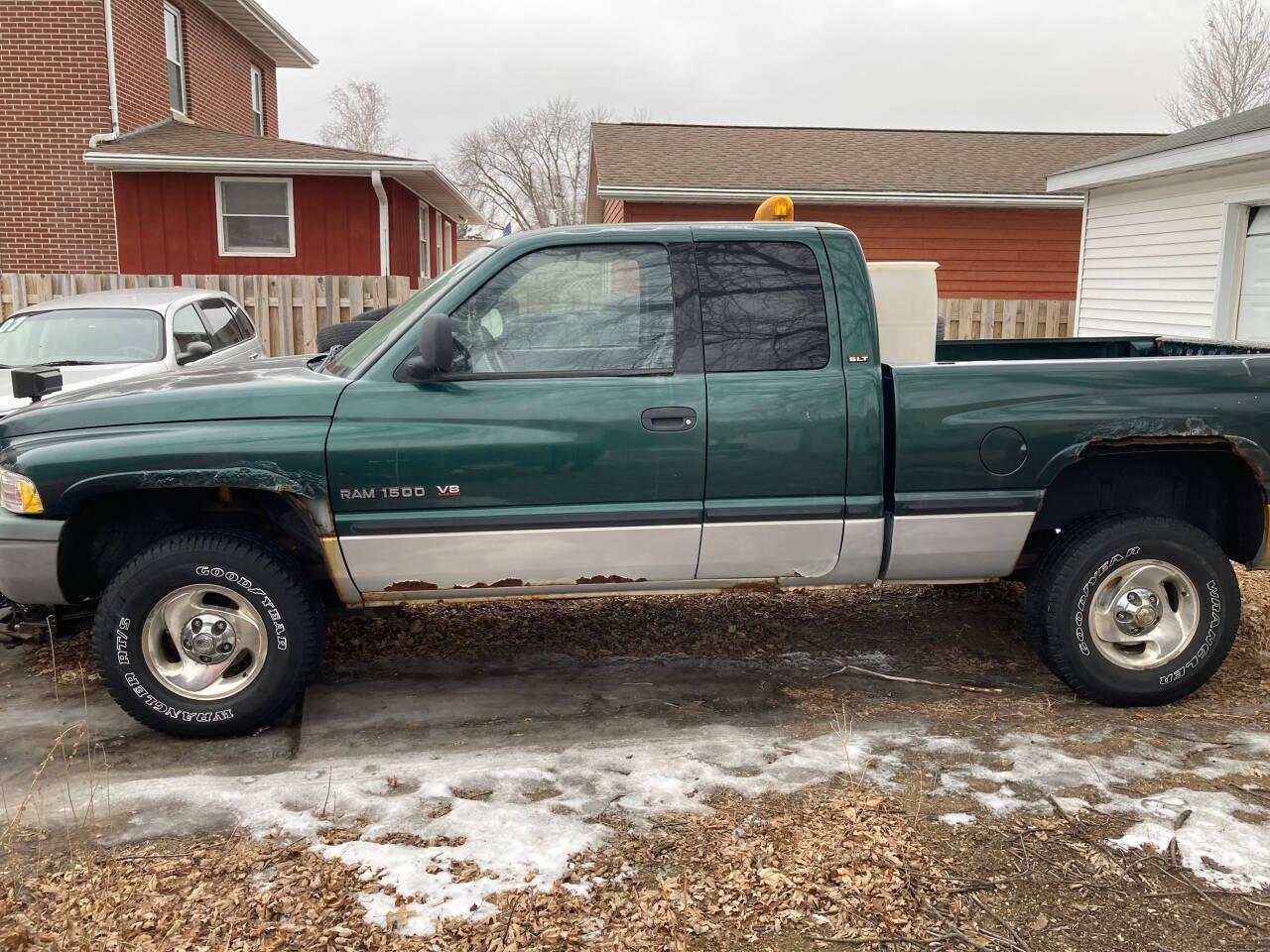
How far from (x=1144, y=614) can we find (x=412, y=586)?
3079mm

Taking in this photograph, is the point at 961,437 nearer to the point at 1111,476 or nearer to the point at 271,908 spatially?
the point at 1111,476

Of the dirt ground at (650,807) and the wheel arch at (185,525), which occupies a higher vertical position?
the wheel arch at (185,525)

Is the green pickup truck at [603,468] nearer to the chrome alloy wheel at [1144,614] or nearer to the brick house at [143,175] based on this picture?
the chrome alloy wheel at [1144,614]

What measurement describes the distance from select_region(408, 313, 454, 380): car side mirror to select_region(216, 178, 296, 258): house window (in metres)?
14.1

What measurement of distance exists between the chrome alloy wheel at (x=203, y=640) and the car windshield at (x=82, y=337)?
5.03 meters

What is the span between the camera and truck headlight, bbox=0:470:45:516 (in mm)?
4074

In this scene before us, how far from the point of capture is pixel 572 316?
14.2ft

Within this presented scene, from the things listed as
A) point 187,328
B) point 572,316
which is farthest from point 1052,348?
point 187,328

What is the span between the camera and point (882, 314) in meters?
4.75

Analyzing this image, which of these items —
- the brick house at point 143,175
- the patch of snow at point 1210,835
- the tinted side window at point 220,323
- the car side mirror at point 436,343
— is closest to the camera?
the patch of snow at point 1210,835

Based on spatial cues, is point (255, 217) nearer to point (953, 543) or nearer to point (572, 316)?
point (572, 316)

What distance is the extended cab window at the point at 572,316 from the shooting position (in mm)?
4285

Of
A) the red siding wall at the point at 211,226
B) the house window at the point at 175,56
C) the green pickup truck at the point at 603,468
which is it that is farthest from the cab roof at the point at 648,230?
the house window at the point at 175,56

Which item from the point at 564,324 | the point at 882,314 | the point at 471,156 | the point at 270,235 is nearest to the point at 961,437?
the point at 882,314
